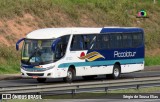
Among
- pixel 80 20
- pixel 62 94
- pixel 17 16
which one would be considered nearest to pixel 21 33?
pixel 17 16

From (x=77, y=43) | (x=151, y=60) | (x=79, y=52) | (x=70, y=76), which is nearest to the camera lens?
(x=70, y=76)

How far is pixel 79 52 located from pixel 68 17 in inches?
704

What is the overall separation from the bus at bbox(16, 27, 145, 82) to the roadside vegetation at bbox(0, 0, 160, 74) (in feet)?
20.6

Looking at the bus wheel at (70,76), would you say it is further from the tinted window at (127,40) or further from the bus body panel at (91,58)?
the tinted window at (127,40)

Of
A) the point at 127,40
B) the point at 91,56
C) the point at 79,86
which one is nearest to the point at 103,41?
the point at 91,56

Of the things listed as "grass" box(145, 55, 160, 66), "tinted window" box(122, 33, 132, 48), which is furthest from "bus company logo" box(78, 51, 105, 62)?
"grass" box(145, 55, 160, 66)

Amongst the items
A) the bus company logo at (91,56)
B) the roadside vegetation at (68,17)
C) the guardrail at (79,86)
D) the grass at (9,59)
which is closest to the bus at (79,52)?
the bus company logo at (91,56)

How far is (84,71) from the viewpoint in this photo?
34.9 m

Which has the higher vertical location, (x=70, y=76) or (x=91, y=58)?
(x=91, y=58)

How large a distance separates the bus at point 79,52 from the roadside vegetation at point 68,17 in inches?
247

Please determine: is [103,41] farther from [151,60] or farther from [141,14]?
[141,14]

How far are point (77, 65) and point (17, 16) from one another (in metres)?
14.2

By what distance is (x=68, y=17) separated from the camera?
52062 mm

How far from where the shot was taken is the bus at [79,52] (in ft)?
108
